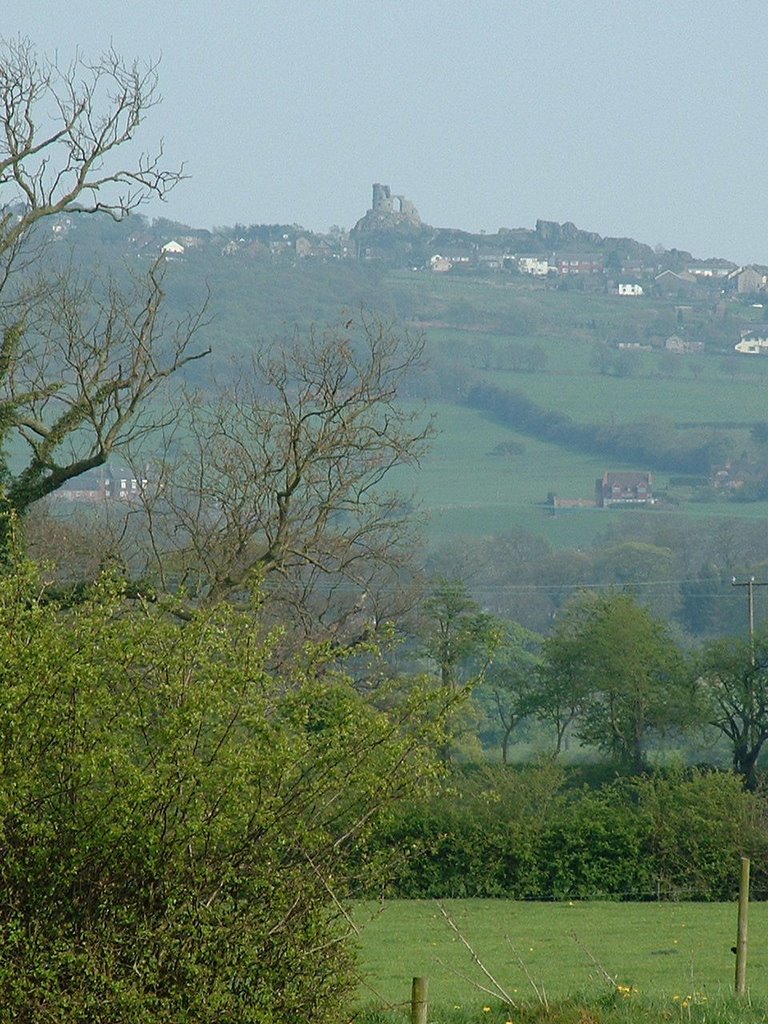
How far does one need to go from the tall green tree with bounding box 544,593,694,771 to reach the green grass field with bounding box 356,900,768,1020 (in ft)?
69.1

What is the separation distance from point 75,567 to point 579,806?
1514cm

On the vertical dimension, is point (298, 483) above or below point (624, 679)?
above

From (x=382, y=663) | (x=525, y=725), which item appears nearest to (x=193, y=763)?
(x=382, y=663)

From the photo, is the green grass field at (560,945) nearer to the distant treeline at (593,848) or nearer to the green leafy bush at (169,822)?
the distant treeline at (593,848)

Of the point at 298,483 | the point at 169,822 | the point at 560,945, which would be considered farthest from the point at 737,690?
the point at 169,822

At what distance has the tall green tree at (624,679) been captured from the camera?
188 ft

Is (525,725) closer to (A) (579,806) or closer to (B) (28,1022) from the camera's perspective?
(A) (579,806)

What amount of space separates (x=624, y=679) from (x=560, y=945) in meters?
30.6

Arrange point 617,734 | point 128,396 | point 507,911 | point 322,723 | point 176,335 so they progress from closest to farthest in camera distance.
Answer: point 322,723 < point 128,396 < point 176,335 < point 507,911 < point 617,734

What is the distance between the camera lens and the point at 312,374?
99.4 ft

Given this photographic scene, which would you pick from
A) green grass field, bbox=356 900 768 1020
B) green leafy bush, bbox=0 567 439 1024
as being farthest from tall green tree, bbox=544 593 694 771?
green leafy bush, bbox=0 567 439 1024

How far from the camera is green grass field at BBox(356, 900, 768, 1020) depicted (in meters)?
21.6

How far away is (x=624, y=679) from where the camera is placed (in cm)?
5850

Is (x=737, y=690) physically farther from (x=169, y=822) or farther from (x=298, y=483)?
(x=169, y=822)
